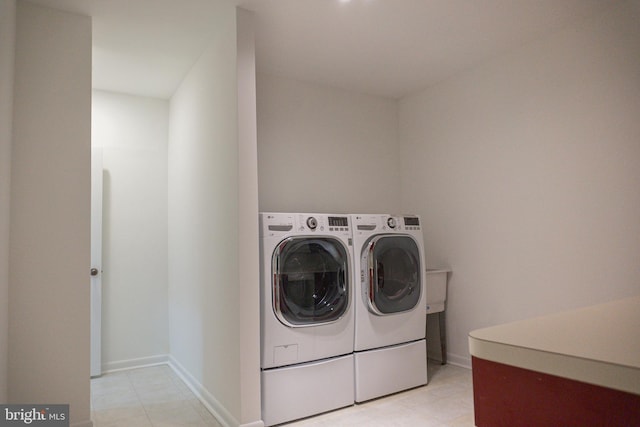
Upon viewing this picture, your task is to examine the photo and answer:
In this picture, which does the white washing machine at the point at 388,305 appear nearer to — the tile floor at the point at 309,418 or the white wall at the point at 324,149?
the tile floor at the point at 309,418

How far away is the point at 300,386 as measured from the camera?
102 inches

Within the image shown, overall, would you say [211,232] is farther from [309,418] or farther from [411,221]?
[411,221]

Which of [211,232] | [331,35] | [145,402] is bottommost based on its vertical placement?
[145,402]

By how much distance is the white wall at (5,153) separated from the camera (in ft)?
7.02

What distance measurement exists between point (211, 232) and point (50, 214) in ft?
3.16

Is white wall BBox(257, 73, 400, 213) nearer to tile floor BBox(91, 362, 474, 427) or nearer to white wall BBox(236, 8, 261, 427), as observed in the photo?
white wall BBox(236, 8, 261, 427)

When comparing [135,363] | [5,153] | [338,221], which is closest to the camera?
[5,153]

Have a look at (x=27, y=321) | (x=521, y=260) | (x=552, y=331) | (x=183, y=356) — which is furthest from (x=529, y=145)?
(x=27, y=321)

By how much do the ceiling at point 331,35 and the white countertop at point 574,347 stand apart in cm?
226

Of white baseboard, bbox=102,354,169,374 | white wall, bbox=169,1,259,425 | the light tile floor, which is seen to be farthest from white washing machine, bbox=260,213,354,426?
white baseboard, bbox=102,354,169,374

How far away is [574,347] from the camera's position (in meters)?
0.69

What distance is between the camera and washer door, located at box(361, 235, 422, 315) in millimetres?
2871

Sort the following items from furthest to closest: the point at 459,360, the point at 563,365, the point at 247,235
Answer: the point at 459,360
the point at 247,235
the point at 563,365

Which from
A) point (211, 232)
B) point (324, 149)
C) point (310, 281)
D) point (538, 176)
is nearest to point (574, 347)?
point (310, 281)
